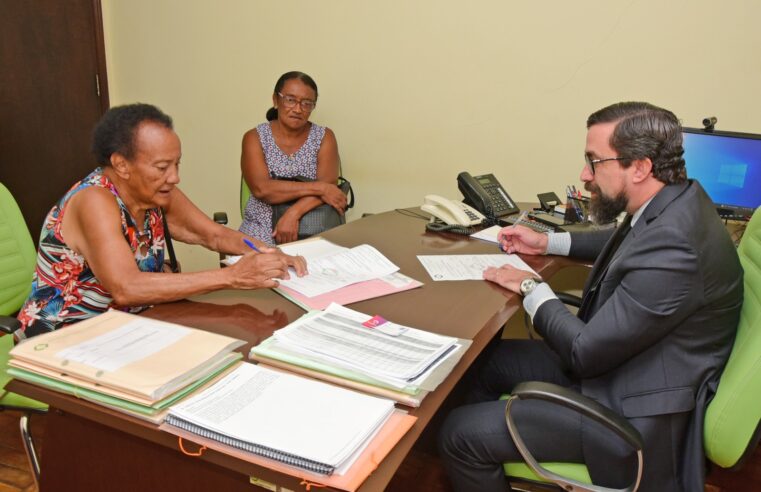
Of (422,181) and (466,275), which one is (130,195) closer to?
(466,275)

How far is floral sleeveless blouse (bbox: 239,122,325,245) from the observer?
9.32ft

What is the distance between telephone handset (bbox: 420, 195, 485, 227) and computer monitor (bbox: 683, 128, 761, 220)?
87 cm

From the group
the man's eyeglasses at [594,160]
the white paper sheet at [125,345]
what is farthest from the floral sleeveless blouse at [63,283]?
the man's eyeglasses at [594,160]

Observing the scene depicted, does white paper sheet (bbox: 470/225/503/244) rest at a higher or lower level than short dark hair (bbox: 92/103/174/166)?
lower

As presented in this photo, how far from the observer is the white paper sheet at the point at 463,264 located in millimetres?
1730

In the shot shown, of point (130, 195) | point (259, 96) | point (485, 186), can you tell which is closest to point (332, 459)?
point (130, 195)

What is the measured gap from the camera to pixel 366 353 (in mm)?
1124

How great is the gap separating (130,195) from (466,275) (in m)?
1.02

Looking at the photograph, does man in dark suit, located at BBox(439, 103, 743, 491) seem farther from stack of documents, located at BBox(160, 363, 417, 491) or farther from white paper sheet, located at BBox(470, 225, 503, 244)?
white paper sheet, located at BBox(470, 225, 503, 244)

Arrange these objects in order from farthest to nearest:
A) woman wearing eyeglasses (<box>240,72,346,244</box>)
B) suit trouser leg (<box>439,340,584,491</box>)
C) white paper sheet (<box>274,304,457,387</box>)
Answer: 1. woman wearing eyeglasses (<box>240,72,346,244</box>)
2. suit trouser leg (<box>439,340,584,491</box>)
3. white paper sheet (<box>274,304,457,387</box>)

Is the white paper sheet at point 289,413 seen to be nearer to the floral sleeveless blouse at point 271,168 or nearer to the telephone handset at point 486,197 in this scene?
the telephone handset at point 486,197

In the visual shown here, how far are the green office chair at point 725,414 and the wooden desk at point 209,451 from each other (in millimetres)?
226

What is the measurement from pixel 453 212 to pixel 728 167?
1.08 m

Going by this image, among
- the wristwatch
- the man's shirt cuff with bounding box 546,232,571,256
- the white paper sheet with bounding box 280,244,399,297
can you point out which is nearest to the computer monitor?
the man's shirt cuff with bounding box 546,232,571,256
